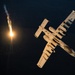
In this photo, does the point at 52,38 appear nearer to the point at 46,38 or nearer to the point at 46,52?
the point at 46,38

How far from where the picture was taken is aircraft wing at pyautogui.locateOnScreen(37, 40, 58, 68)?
7.58m

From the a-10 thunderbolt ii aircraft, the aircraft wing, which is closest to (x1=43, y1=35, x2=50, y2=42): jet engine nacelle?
the a-10 thunderbolt ii aircraft

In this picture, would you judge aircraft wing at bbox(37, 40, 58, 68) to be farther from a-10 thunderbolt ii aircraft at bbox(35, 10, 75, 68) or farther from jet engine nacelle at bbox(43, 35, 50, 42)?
jet engine nacelle at bbox(43, 35, 50, 42)

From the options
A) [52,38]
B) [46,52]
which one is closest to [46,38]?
[52,38]

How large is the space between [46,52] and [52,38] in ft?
2.18

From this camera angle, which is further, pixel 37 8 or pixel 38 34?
pixel 37 8

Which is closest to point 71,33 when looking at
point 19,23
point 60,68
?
point 60,68

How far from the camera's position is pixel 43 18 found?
27.6 feet

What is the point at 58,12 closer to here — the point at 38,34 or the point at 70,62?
the point at 38,34

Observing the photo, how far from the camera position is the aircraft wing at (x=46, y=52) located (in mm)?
7579

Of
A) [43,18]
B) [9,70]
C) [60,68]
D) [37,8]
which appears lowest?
[60,68]

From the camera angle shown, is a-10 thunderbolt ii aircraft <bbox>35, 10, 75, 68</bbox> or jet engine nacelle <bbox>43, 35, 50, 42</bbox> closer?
a-10 thunderbolt ii aircraft <bbox>35, 10, 75, 68</bbox>

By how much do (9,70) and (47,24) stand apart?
267 centimetres

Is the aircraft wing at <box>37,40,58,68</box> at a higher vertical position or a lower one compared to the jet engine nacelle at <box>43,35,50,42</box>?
lower
